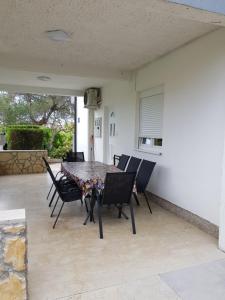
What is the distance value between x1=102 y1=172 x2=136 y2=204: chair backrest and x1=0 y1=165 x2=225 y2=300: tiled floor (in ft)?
1.46

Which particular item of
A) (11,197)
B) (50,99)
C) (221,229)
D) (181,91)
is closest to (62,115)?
(50,99)

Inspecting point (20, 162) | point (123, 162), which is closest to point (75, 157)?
point (123, 162)

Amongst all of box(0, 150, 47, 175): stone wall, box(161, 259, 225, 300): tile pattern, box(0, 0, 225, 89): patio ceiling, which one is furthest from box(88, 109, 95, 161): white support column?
box(161, 259, 225, 300): tile pattern

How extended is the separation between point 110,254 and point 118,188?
89cm

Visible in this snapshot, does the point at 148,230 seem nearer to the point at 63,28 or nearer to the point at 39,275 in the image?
the point at 39,275

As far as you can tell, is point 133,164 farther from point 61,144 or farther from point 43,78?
point 61,144

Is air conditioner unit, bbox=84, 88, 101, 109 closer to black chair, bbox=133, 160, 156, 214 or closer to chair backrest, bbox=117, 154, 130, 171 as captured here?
chair backrest, bbox=117, 154, 130, 171

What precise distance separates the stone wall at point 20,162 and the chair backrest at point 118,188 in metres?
5.34

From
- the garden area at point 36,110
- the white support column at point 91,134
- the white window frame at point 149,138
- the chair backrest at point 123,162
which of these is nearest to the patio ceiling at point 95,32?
the white window frame at point 149,138

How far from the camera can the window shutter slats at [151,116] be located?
16.6 ft

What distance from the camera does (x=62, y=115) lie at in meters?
14.8

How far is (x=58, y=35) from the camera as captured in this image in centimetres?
→ 368

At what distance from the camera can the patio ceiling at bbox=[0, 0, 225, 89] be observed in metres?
2.83

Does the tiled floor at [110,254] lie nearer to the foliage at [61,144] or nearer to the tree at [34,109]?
the foliage at [61,144]
